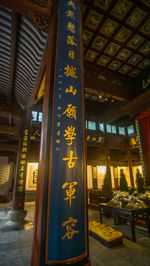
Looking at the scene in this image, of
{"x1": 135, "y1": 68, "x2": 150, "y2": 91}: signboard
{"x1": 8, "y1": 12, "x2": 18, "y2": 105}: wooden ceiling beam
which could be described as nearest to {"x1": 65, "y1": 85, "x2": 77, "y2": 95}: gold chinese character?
{"x1": 8, "y1": 12, "x2": 18, "y2": 105}: wooden ceiling beam

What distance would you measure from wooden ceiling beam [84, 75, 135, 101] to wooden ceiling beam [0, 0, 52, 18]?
3725mm

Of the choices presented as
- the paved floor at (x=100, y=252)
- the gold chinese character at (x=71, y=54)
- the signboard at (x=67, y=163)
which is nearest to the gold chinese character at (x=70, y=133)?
the signboard at (x=67, y=163)

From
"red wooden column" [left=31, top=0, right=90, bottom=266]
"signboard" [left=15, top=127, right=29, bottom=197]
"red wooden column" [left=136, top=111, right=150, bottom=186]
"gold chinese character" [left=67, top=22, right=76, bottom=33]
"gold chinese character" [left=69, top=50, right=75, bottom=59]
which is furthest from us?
"red wooden column" [left=136, top=111, right=150, bottom=186]

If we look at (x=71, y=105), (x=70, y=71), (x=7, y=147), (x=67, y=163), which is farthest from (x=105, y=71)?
(x=7, y=147)

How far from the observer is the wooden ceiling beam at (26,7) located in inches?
86.3

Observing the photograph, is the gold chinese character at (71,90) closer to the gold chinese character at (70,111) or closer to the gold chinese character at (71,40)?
the gold chinese character at (70,111)

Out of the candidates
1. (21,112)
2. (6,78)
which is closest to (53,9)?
(6,78)

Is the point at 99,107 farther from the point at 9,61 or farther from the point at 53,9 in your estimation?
the point at 53,9

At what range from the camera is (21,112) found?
591cm

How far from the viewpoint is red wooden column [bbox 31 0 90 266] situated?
133cm

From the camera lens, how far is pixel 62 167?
4.91ft

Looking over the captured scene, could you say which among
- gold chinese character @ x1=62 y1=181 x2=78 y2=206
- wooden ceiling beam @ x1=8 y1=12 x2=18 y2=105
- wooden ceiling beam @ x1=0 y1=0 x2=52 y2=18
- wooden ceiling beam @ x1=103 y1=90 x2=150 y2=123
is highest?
wooden ceiling beam @ x1=103 y1=90 x2=150 y2=123

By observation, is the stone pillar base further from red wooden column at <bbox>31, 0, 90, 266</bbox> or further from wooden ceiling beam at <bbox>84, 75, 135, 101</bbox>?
wooden ceiling beam at <bbox>84, 75, 135, 101</bbox>

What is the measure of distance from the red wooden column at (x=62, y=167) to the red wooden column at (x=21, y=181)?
3.77m
